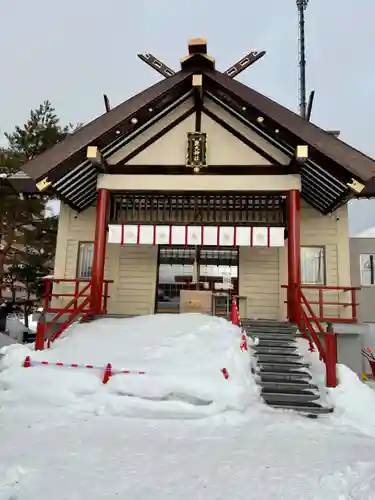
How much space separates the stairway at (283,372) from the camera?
6.18m

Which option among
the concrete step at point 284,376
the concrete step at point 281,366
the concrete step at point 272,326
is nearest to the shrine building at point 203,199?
the concrete step at point 272,326

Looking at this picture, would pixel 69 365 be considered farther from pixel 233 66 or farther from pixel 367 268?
pixel 367 268

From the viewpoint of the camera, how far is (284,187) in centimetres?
1032

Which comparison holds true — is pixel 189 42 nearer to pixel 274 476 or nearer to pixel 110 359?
pixel 110 359

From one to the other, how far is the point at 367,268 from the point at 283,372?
805 centimetres

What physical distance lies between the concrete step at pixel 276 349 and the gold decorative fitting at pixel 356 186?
13.3ft

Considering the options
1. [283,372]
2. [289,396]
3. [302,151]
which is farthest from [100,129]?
[289,396]

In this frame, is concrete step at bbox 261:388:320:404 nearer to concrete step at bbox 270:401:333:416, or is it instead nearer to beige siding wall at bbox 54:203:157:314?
concrete step at bbox 270:401:333:416

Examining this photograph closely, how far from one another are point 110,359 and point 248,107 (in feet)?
23.2

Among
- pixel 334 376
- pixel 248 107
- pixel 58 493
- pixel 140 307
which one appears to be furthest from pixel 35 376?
pixel 248 107

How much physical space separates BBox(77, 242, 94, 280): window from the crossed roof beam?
19.3ft

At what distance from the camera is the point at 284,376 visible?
687cm

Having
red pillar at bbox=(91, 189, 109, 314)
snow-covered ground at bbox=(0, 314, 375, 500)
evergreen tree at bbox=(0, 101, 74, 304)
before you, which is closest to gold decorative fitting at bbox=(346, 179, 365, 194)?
snow-covered ground at bbox=(0, 314, 375, 500)

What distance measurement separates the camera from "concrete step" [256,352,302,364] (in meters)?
7.33
